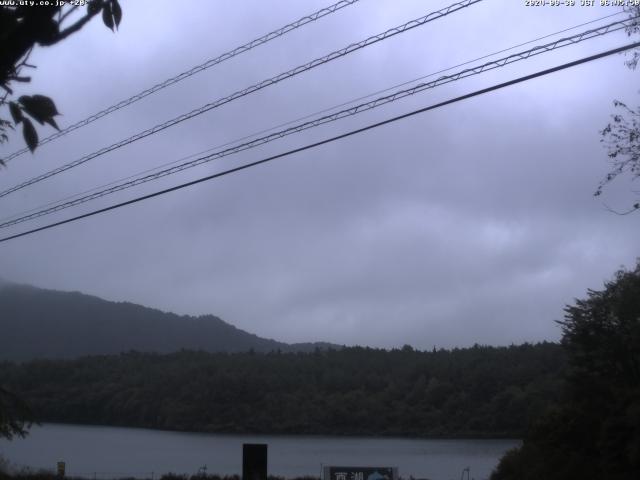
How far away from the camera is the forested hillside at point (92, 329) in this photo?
274 ft

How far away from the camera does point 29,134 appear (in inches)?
166

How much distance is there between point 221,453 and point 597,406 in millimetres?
28846

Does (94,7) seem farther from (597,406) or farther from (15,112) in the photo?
(597,406)

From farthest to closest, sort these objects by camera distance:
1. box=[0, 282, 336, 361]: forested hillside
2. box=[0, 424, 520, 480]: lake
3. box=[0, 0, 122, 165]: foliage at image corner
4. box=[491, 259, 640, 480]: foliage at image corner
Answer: box=[0, 282, 336, 361]: forested hillside < box=[0, 424, 520, 480]: lake < box=[491, 259, 640, 480]: foliage at image corner < box=[0, 0, 122, 165]: foliage at image corner

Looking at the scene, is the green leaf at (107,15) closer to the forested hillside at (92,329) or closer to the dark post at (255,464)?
the dark post at (255,464)

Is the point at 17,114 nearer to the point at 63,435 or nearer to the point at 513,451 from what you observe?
the point at 513,451

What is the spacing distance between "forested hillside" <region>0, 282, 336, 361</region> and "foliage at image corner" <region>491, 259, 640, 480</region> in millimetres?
54374

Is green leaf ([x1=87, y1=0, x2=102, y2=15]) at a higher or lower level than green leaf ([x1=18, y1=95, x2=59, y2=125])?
higher

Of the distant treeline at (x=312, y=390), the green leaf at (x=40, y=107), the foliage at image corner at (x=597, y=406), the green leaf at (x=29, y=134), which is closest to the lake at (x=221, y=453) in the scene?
the distant treeline at (x=312, y=390)

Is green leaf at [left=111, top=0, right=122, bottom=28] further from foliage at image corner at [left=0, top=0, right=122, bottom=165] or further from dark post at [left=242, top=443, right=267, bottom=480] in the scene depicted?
dark post at [left=242, top=443, right=267, bottom=480]

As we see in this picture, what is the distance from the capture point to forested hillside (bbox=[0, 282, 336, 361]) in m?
83.4

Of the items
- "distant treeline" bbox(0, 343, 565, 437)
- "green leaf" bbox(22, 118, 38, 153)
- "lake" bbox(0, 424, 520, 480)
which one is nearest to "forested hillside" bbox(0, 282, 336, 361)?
"distant treeline" bbox(0, 343, 565, 437)

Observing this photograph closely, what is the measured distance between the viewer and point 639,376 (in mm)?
23938

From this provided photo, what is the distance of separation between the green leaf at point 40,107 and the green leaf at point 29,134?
0.11 metres
